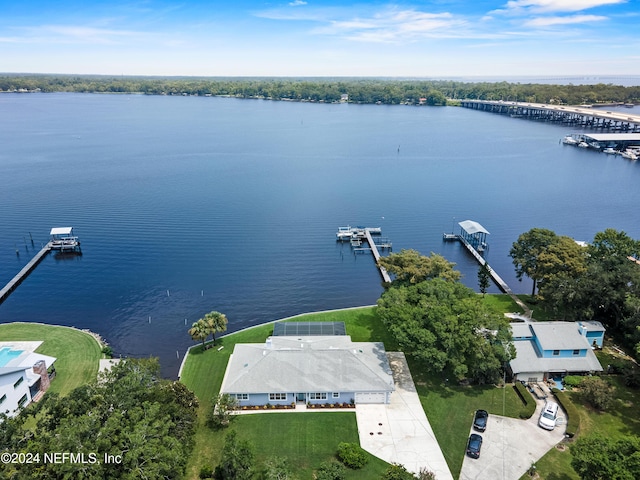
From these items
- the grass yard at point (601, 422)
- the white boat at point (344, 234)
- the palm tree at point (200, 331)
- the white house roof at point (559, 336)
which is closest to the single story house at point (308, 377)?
the palm tree at point (200, 331)

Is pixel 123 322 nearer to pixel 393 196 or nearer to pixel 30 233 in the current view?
pixel 30 233

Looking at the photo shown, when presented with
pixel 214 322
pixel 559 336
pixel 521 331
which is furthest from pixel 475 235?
pixel 214 322

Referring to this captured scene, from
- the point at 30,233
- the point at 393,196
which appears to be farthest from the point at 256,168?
the point at 30,233

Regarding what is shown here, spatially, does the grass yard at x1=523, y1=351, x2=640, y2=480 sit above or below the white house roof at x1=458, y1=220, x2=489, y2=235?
below

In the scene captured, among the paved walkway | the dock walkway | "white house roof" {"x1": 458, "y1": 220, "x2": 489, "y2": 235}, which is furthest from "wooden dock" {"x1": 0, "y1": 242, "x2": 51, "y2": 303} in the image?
"white house roof" {"x1": 458, "y1": 220, "x2": 489, "y2": 235}

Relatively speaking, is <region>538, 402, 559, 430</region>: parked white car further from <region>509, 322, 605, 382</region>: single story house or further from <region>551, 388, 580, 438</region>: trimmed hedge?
<region>509, 322, 605, 382</region>: single story house

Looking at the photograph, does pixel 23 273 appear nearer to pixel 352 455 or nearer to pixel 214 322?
pixel 214 322

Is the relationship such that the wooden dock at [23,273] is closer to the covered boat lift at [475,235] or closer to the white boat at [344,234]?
the white boat at [344,234]
